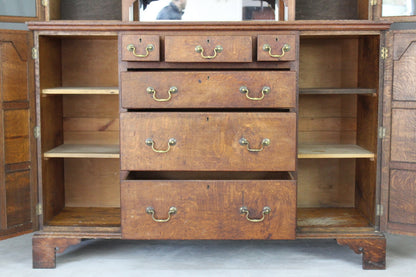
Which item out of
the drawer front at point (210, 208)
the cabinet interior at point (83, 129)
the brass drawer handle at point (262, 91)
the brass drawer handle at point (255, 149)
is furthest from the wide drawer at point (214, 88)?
the cabinet interior at point (83, 129)

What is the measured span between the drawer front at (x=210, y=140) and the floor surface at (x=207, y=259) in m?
0.51

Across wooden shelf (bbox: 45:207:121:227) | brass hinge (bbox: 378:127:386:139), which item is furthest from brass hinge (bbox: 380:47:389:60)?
wooden shelf (bbox: 45:207:121:227)

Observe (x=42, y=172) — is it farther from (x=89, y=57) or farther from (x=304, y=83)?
(x=304, y=83)

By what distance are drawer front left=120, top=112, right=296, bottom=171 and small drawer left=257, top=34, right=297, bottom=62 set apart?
0.85 feet

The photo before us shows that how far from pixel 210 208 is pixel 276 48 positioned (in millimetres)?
785

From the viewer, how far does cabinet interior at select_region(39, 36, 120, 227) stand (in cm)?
261

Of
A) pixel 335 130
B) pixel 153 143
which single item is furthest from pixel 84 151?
pixel 335 130

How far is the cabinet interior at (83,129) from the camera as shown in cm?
261

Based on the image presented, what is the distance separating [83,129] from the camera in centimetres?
283

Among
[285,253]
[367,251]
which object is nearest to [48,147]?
[285,253]

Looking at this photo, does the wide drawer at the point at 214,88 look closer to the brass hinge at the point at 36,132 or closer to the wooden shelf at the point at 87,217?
the brass hinge at the point at 36,132

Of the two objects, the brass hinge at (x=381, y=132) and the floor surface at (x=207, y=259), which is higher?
the brass hinge at (x=381, y=132)

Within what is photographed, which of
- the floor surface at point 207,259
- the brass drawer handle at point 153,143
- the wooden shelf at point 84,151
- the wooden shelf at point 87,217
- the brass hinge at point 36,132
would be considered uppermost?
the brass hinge at point 36,132

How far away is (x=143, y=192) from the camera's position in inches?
88.0
